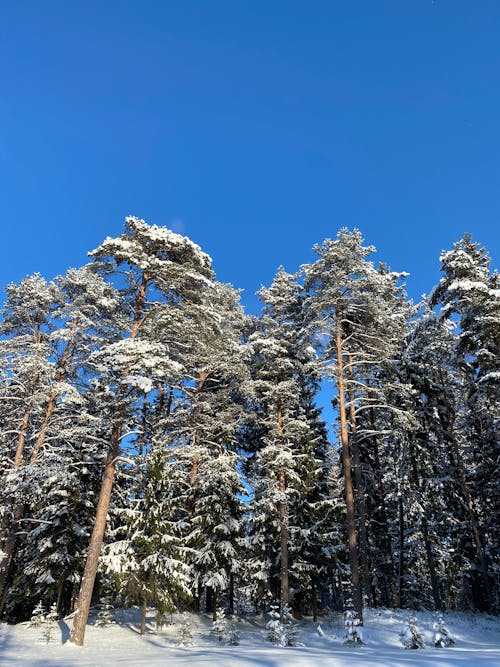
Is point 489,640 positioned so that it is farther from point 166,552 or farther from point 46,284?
point 46,284

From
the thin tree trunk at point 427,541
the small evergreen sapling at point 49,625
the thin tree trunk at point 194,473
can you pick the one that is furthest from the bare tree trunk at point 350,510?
the small evergreen sapling at point 49,625

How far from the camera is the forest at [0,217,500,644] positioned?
16141 mm

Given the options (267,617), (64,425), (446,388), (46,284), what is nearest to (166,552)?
(64,425)

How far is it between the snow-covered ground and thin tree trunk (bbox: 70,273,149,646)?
1.86 ft

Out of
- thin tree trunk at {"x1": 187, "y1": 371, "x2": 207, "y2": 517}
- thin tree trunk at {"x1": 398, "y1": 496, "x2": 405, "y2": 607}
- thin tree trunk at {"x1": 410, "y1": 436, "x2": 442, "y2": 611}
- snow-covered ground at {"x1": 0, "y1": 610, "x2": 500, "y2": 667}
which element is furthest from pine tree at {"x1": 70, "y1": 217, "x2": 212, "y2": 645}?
thin tree trunk at {"x1": 398, "y1": 496, "x2": 405, "y2": 607}

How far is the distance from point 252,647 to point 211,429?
34.2 ft

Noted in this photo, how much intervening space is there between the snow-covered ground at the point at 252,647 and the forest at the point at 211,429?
1.06 metres

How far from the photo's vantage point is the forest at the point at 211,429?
16.1 metres

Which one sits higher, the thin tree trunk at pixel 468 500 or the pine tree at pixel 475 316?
the pine tree at pixel 475 316

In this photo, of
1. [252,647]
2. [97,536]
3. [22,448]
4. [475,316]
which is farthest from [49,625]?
[475,316]

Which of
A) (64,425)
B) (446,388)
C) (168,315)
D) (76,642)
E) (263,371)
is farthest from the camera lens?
(446,388)

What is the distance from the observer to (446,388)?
987 inches

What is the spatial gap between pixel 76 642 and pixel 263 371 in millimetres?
14264

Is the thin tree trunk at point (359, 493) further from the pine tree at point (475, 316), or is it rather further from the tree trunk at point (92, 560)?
the tree trunk at point (92, 560)
